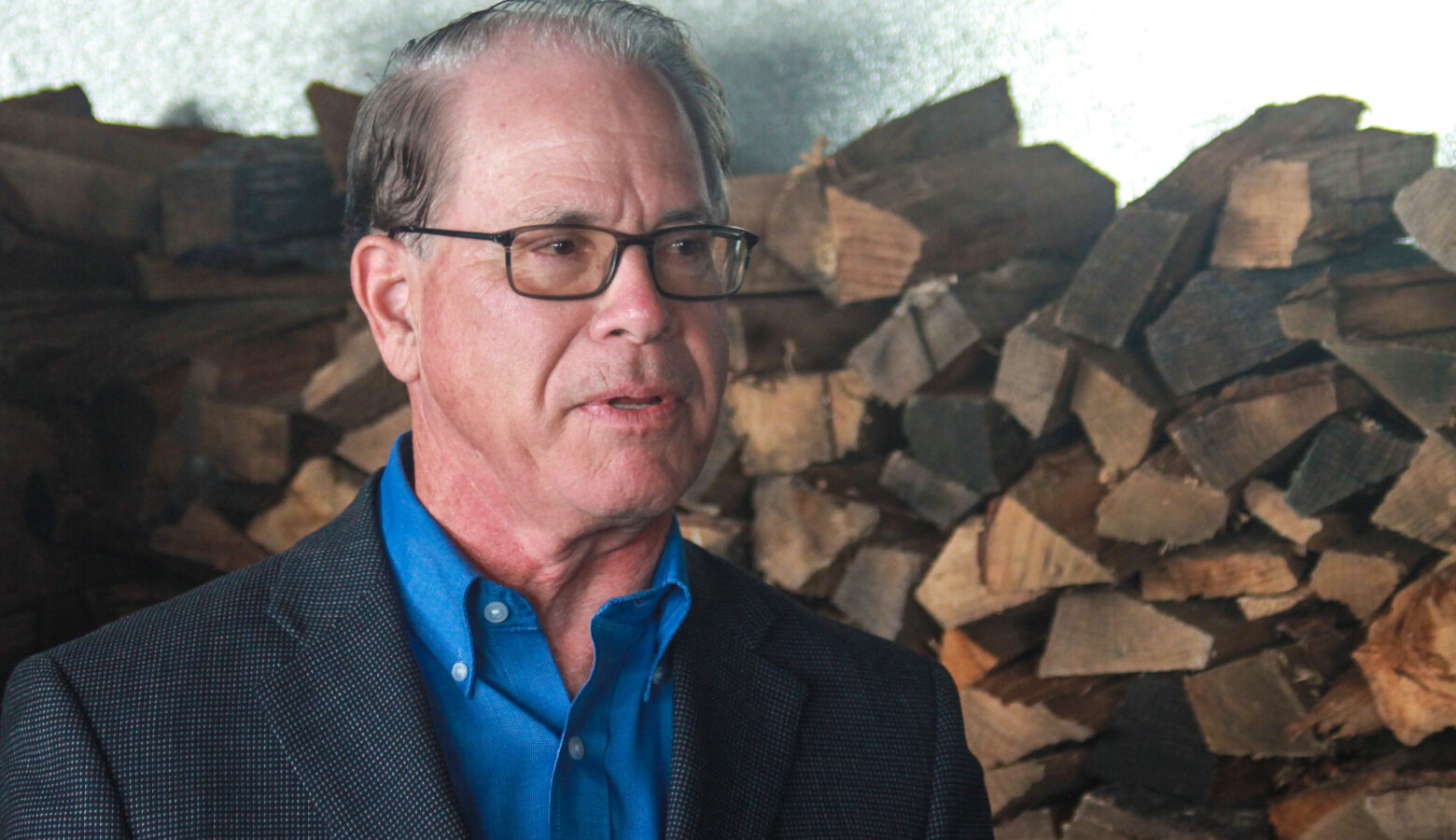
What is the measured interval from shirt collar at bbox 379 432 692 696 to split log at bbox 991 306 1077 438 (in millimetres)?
941

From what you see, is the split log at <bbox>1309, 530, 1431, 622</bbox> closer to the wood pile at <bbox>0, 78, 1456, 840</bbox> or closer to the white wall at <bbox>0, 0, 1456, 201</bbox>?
the wood pile at <bbox>0, 78, 1456, 840</bbox>

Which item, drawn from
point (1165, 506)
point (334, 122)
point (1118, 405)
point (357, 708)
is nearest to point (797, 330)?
point (1118, 405)

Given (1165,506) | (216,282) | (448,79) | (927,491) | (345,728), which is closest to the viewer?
(345,728)

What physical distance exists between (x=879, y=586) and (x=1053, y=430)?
42 cm

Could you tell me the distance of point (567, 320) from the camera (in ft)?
3.29

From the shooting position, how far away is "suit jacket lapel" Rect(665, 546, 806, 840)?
3.31ft

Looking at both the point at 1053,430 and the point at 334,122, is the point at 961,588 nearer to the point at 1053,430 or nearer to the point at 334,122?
the point at 1053,430

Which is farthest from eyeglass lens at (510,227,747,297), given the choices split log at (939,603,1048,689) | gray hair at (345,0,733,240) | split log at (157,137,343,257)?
split log at (157,137,343,257)

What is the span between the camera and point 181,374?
2768mm

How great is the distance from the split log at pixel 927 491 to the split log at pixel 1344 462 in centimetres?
50

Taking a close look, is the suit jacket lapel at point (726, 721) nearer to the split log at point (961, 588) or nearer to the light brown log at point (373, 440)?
the split log at point (961, 588)

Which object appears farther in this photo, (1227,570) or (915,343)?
(915,343)

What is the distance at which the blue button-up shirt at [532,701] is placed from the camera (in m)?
0.97

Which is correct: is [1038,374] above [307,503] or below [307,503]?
above
